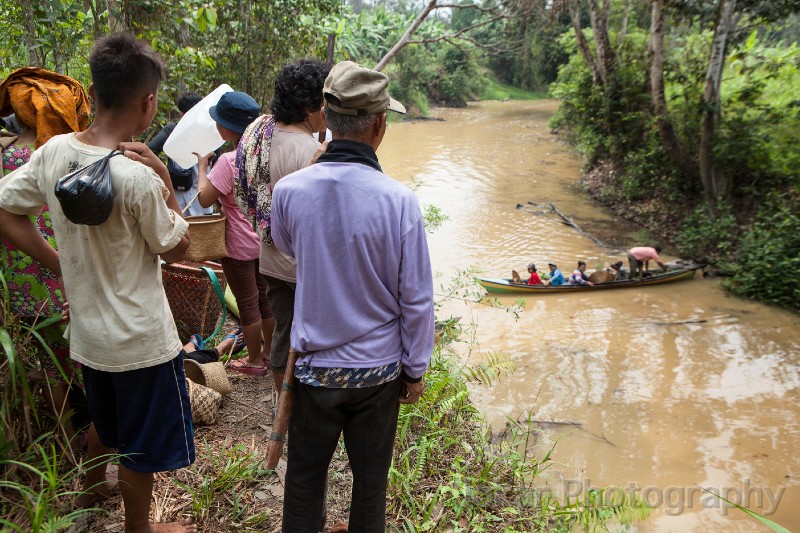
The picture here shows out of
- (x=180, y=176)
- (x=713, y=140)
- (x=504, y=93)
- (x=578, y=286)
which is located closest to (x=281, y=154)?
(x=180, y=176)

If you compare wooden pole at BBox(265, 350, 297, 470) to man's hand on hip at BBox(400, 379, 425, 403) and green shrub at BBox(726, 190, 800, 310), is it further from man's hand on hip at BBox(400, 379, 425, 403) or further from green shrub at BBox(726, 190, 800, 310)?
green shrub at BBox(726, 190, 800, 310)

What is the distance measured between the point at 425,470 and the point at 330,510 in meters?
0.73

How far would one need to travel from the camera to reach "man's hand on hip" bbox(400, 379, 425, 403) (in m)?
1.72

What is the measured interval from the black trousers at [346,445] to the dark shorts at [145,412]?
358 mm

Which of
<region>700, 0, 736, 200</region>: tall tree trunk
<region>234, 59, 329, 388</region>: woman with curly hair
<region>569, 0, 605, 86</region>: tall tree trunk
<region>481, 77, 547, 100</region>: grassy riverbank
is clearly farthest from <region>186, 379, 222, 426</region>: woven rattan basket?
<region>481, 77, 547, 100</region>: grassy riverbank

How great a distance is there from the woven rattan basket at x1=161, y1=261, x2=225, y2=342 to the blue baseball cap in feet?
2.93

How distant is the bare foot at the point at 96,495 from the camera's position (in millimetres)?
2035

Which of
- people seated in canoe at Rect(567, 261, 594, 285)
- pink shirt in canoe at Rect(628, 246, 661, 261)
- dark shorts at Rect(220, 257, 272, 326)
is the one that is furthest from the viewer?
pink shirt in canoe at Rect(628, 246, 661, 261)

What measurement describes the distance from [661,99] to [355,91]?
10629 millimetres

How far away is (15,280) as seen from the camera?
1.94 metres

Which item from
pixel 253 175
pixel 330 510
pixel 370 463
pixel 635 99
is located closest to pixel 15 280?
pixel 253 175

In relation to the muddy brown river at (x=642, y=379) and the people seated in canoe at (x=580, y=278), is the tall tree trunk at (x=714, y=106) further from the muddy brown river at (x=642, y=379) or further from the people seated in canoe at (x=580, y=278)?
the people seated in canoe at (x=580, y=278)

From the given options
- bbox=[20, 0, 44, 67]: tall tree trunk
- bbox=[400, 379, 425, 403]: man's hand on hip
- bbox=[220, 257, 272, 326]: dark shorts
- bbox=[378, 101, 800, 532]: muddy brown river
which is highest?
bbox=[20, 0, 44, 67]: tall tree trunk

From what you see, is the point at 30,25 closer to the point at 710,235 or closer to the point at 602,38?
the point at 710,235
